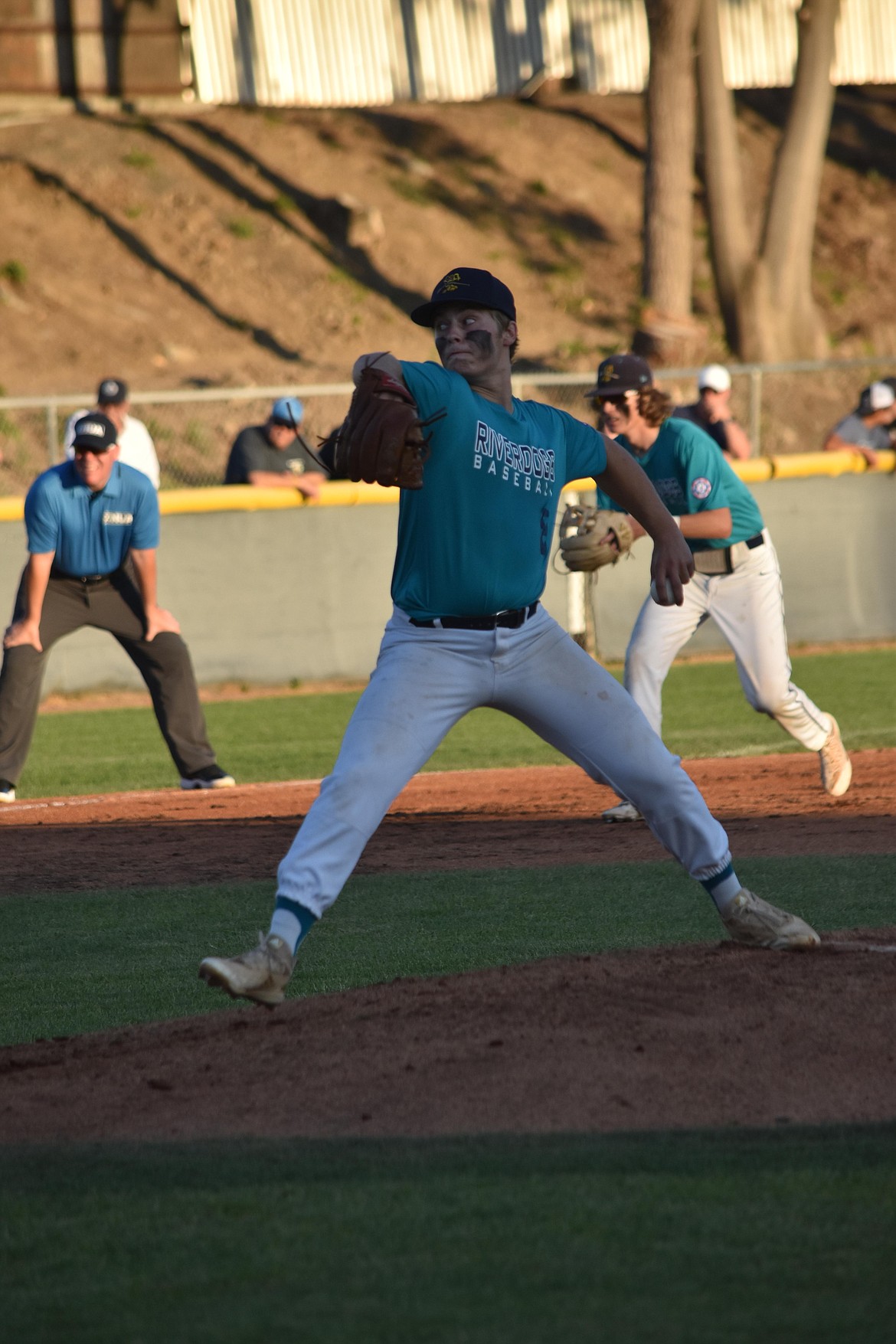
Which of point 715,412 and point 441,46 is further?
point 441,46

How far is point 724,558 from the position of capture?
8648mm

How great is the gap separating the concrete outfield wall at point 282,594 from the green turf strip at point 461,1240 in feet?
35.4

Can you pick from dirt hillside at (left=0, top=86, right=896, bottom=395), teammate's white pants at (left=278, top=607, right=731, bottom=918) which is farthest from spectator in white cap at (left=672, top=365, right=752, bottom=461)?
dirt hillside at (left=0, top=86, right=896, bottom=395)

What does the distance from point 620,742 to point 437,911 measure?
1.97 meters

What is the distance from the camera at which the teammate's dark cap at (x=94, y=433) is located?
924 cm

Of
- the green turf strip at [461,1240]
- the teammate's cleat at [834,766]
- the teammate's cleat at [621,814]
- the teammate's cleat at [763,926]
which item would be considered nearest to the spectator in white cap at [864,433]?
the teammate's cleat at [834,766]

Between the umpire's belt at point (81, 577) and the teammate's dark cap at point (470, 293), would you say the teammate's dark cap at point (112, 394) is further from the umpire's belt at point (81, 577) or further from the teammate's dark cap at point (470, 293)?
the teammate's dark cap at point (470, 293)

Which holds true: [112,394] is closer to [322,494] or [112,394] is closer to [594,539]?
[322,494]

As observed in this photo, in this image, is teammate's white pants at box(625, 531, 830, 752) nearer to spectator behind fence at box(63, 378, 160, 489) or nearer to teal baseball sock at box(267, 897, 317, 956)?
teal baseball sock at box(267, 897, 317, 956)

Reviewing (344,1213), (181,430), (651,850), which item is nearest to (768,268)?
(181,430)

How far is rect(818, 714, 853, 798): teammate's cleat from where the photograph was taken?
8.93m

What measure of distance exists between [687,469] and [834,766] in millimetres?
1896

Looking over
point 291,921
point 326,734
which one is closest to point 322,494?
point 326,734

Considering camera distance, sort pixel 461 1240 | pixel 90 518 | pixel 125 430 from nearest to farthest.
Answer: pixel 461 1240 < pixel 90 518 < pixel 125 430
